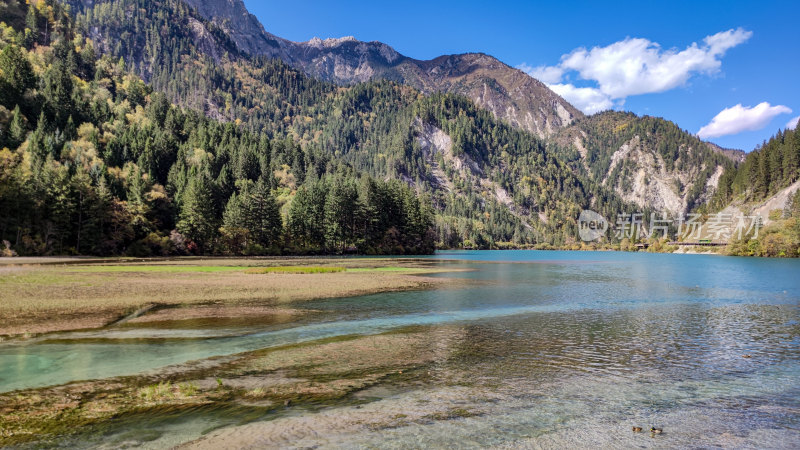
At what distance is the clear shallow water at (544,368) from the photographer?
11164mm

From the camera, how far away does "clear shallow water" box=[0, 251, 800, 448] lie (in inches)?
440

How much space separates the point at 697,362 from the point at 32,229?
4750 inches

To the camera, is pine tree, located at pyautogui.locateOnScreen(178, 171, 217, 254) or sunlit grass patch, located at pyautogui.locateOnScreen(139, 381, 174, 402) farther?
pine tree, located at pyautogui.locateOnScreen(178, 171, 217, 254)

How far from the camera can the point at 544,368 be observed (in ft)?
57.6

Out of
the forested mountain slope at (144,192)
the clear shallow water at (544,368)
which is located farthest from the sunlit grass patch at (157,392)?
the forested mountain slope at (144,192)

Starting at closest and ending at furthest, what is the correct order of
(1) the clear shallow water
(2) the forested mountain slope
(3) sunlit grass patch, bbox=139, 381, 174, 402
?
1. (1) the clear shallow water
2. (3) sunlit grass patch, bbox=139, 381, 174, 402
3. (2) the forested mountain slope

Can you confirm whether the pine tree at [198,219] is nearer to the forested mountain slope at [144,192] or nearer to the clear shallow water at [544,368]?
the forested mountain slope at [144,192]

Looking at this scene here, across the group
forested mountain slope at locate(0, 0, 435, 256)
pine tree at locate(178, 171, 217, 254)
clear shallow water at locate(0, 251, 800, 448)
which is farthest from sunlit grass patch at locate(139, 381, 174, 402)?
pine tree at locate(178, 171, 217, 254)

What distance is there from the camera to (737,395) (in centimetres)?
1463

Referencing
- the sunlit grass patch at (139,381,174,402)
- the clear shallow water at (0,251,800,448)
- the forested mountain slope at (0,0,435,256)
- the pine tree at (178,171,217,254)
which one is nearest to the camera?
the clear shallow water at (0,251,800,448)

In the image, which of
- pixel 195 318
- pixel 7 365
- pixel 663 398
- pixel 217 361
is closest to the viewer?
pixel 663 398

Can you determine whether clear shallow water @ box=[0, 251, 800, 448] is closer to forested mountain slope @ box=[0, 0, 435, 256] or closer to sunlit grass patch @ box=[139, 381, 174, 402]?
sunlit grass patch @ box=[139, 381, 174, 402]

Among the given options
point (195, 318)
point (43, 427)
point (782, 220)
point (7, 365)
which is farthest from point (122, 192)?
point (782, 220)

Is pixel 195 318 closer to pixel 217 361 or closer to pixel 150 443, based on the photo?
pixel 217 361
